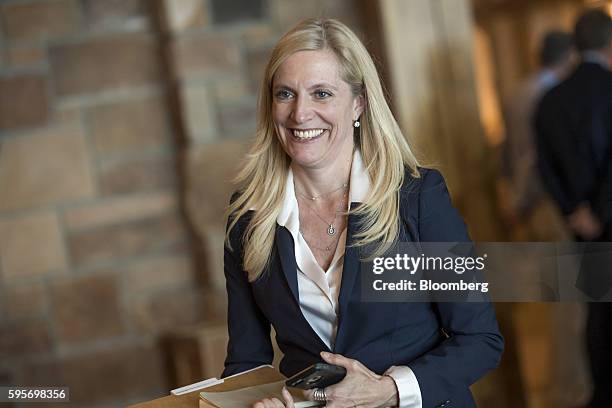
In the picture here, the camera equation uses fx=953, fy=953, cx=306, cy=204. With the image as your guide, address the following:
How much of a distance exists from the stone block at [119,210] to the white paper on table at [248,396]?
8.41 feet

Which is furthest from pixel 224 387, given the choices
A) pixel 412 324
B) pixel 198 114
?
pixel 198 114

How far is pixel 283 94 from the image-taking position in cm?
212

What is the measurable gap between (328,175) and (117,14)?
8.12 ft

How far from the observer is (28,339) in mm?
4250

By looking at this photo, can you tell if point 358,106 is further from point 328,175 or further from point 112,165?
point 112,165

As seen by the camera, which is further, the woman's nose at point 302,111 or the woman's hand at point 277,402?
the woman's nose at point 302,111

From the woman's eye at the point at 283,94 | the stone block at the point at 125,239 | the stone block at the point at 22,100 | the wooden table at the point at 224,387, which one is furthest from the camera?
the stone block at the point at 125,239

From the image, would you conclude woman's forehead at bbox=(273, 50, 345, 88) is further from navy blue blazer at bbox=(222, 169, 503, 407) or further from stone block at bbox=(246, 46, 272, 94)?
stone block at bbox=(246, 46, 272, 94)

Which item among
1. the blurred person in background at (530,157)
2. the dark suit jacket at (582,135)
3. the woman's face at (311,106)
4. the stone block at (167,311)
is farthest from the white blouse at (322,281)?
the blurred person in background at (530,157)

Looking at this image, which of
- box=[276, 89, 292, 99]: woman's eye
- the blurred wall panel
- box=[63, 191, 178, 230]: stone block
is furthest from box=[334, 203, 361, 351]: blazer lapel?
box=[63, 191, 178, 230]: stone block

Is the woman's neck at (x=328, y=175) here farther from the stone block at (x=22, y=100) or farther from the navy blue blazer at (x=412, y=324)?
the stone block at (x=22, y=100)

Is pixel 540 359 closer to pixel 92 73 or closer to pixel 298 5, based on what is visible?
pixel 298 5

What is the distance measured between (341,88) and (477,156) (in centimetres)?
226

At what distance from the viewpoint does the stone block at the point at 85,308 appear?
169 inches
